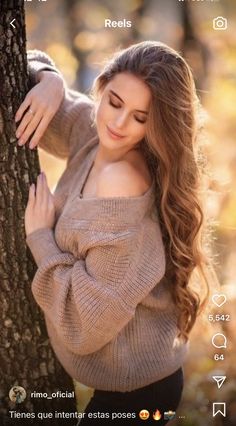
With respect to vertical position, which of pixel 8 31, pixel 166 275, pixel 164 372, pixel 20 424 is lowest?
pixel 20 424

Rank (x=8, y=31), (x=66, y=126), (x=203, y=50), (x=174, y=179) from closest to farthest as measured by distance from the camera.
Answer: (x=8, y=31)
(x=174, y=179)
(x=66, y=126)
(x=203, y=50)

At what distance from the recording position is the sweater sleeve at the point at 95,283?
52.6 inches

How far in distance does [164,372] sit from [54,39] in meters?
1.54

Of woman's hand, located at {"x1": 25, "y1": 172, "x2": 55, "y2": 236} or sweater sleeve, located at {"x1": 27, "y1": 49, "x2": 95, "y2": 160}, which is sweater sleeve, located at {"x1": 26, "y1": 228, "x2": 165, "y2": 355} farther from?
sweater sleeve, located at {"x1": 27, "y1": 49, "x2": 95, "y2": 160}

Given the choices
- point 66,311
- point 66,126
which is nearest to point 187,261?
point 66,311

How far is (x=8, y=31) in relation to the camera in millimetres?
1323

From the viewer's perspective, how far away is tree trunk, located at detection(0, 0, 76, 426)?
135cm

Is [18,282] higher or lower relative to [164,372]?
higher

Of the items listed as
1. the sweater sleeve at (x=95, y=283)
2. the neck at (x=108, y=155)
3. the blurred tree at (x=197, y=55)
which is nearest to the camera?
the sweater sleeve at (x=95, y=283)

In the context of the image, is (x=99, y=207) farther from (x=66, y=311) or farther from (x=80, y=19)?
(x=80, y=19)

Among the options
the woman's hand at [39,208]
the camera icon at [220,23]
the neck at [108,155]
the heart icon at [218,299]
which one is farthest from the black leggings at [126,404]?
the camera icon at [220,23]

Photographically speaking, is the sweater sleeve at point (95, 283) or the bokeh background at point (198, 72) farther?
the bokeh background at point (198, 72)

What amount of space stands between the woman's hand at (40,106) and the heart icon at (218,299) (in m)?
0.62

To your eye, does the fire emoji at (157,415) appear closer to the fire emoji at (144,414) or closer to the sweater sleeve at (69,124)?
the fire emoji at (144,414)
